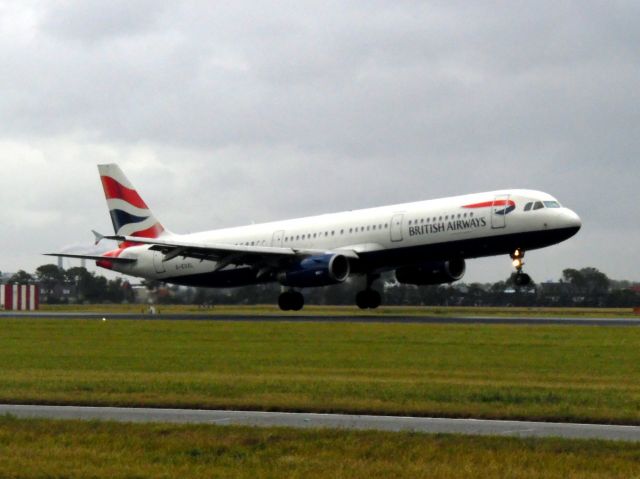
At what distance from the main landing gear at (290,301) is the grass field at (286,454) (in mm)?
44552

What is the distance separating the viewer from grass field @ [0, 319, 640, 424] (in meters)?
20.9

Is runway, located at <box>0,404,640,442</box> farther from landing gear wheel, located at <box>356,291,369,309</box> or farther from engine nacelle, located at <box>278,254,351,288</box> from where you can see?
landing gear wheel, located at <box>356,291,369,309</box>

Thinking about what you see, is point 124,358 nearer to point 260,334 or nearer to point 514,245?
point 260,334

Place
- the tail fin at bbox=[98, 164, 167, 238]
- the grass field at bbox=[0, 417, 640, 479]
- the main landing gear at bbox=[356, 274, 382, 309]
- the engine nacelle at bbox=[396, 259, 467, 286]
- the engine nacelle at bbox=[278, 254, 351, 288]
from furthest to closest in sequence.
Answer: the tail fin at bbox=[98, 164, 167, 238] < the main landing gear at bbox=[356, 274, 382, 309] < the engine nacelle at bbox=[396, 259, 467, 286] < the engine nacelle at bbox=[278, 254, 351, 288] < the grass field at bbox=[0, 417, 640, 479]

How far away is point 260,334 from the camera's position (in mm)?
41688

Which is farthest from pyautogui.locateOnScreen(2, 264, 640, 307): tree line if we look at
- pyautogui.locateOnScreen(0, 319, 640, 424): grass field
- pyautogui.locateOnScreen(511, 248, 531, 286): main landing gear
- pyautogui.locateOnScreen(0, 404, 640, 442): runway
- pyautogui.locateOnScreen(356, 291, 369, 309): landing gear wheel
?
pyautogui.locateOnScreen(0, 404, 640, 442): runway

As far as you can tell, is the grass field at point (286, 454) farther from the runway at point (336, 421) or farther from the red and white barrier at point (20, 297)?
the red and white barrier at point (20, 297)

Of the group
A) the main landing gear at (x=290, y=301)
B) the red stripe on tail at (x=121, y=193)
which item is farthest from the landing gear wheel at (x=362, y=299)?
the red stripe on tail at (x=121, y=193)

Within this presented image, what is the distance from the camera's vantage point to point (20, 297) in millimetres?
80750

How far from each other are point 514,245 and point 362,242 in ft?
24.9

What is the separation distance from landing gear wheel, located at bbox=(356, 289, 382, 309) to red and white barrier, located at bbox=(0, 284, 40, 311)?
85.5 feet

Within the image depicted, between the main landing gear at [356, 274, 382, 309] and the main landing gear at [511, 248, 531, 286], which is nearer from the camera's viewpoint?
the main landing gear at [511, 248, 531, 286]

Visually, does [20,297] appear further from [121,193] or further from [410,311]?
[410,311]

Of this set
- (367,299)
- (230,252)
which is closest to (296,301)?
(367,299)
